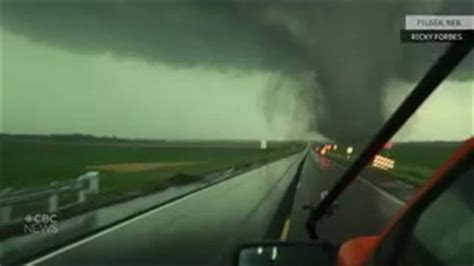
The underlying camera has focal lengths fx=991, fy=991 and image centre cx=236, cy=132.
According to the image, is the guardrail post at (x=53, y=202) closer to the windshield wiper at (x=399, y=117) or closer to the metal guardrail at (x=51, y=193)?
the metal guardrail at (x=51, y=193)

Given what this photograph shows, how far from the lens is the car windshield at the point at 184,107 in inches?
176

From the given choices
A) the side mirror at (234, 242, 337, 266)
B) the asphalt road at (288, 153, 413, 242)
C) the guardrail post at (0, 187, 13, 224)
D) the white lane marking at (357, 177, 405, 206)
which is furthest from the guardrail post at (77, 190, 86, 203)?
the side mirror at (234, 242, 337, 266)

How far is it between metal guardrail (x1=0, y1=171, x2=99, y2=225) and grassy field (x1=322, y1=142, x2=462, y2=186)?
1.16 metres

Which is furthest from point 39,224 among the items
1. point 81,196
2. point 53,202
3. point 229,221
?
point 229,221

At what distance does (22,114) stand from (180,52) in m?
0.77

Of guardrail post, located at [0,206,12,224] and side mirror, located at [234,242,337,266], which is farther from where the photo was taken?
guardrail post, located at [0,206,12,224]

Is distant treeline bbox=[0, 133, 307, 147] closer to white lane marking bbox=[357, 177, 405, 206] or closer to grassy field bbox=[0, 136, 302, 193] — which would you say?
grassy field bbox=[0, 136, 302, 193]

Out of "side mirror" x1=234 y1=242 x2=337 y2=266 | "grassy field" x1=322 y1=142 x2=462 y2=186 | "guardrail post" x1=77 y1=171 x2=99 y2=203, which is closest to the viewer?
"side mirror" x1=234 y1=242 x2=337 y2=266

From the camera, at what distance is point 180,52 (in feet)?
14.9

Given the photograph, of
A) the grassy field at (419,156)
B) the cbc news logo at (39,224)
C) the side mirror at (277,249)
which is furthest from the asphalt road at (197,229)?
the side mirror at (277,249)

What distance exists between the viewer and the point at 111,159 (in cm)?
457

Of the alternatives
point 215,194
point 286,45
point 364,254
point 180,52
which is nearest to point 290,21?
point 286,45

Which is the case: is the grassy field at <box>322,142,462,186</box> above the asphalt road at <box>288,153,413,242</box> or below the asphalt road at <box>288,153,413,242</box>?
above

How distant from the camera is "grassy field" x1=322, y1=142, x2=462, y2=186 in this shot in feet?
14.7
